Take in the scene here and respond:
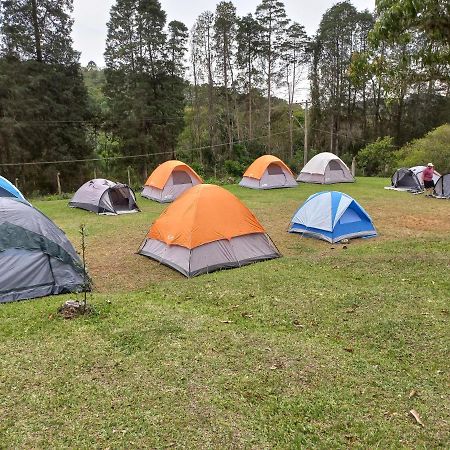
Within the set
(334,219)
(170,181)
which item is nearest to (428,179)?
(334,219)

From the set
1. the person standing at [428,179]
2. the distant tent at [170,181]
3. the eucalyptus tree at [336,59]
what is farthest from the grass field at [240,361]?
the eucalyptus tree at [336,59]

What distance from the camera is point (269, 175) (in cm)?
1936

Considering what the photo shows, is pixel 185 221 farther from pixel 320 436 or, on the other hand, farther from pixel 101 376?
pixel 320 436

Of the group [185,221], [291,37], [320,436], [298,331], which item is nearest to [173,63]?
[291,37]

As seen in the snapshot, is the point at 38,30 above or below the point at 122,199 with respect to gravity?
above

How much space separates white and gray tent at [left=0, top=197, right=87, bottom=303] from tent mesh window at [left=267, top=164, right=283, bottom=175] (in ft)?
45.8

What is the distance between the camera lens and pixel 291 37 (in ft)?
90.5

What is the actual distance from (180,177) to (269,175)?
4.74 metres

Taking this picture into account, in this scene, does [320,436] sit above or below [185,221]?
below

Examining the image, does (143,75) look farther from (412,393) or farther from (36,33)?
(412,393)

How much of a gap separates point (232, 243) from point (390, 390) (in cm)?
454

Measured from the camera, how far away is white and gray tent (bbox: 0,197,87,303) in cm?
598

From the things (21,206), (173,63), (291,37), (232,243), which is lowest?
(232,243)

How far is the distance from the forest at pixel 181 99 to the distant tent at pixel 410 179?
3.67 meters
